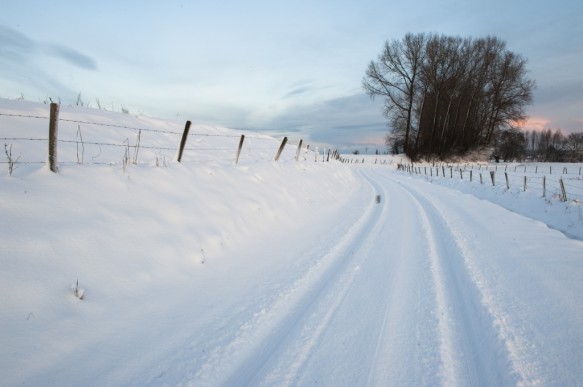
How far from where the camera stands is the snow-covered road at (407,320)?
2768 millimetres

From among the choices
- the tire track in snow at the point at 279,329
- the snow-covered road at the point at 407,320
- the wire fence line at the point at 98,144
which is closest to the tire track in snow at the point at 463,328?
the snow-covered road at the point at 407,320

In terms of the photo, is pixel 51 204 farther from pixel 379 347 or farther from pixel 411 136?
pixel 411 136

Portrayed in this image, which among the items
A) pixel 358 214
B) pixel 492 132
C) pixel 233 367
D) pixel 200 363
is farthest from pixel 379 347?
pixel 492 132

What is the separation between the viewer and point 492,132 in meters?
48.0

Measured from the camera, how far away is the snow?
9.25 ft

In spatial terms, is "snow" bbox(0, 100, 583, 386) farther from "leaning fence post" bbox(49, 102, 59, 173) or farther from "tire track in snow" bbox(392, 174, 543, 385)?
"leaning fence post" bbox(49, 102, 59, 173)

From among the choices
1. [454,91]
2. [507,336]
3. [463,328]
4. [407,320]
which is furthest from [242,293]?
[454,91]

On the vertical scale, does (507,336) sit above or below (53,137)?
below

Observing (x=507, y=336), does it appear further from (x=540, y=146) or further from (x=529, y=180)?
(x=540, y=146)

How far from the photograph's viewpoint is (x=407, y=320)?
355 cm

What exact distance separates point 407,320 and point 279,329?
1.50 m

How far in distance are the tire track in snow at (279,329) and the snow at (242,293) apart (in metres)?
0.02

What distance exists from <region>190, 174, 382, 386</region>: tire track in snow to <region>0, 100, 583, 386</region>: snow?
0.02 meters

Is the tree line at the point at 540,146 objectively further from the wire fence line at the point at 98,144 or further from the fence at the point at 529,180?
the wire fence line at the point at 98,144
